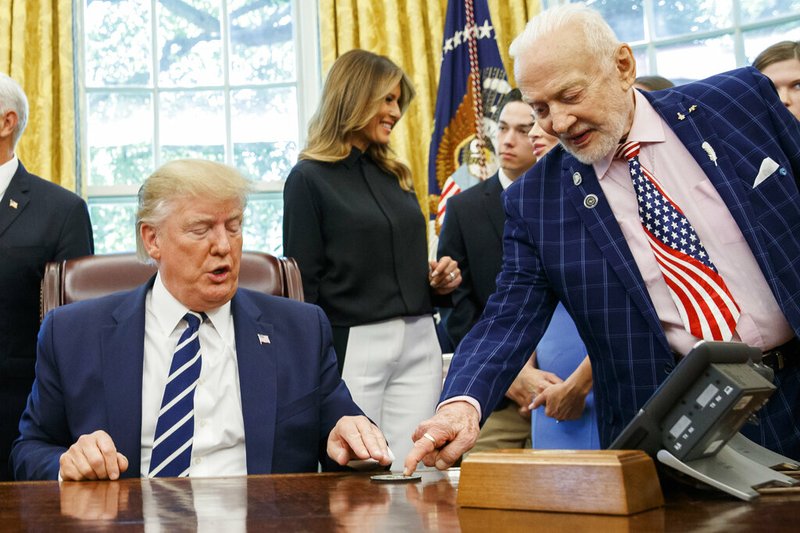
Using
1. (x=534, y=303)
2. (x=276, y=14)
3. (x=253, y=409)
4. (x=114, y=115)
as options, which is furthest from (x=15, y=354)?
(x=276, y=14)

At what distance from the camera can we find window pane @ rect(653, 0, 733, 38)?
5.11m

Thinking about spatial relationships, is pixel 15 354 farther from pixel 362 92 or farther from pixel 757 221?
pixel 757 221

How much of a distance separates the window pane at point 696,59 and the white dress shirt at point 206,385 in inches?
139

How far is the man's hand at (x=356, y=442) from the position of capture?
189 centimetres

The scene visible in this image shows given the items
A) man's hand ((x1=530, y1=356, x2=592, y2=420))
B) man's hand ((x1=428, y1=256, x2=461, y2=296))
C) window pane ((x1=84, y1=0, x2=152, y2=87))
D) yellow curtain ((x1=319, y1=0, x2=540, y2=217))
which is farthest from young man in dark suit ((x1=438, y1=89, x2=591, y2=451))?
window pane ((x1=84, y1=0, x2=152, y2=87))

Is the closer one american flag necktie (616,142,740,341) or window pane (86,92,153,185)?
american flag necktie (616,142,740,341)

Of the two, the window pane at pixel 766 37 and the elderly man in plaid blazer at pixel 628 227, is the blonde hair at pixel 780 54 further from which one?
the window pane at pixel 766 37

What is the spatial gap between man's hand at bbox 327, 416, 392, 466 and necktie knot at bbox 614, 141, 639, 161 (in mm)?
755

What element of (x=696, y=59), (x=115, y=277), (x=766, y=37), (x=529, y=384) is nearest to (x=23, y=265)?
(x=115, y=277)

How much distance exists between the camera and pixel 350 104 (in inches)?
129

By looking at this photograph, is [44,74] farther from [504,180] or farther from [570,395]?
[570,395]

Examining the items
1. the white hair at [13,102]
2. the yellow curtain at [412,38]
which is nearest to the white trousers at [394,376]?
the white hair at [13,102]

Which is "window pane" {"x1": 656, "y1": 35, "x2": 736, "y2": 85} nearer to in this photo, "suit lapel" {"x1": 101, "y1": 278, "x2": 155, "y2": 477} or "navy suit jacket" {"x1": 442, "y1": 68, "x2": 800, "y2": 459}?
"navy suit jacket" {"x1": 442, "y1": 68, "x2": 800, "y2": 459}

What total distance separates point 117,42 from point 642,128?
406cm
